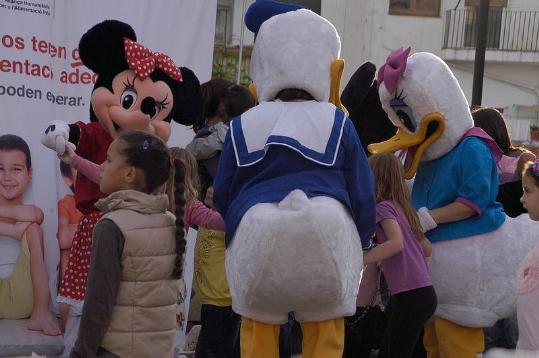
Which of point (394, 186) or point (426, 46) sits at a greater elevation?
point (394, 186)

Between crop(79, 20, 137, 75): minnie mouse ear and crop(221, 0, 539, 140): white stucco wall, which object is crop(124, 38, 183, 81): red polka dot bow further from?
crop(221, 0, 539, 140): white stucco wall

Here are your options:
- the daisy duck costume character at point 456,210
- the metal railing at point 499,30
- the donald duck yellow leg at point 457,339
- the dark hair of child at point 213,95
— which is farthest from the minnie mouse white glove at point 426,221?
the metal railing at point 499,30

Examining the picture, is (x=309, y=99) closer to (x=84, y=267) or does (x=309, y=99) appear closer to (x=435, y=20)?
(x=84, y=267)

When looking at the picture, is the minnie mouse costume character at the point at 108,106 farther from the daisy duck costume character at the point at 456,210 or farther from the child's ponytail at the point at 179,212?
the daisy duck costume character at the point at 456,210

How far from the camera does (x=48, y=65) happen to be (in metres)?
5.00

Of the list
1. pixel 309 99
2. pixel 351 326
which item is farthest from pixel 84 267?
pixel 351 326

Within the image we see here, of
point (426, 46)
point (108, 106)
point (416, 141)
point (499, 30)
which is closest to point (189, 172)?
point (108, 106)

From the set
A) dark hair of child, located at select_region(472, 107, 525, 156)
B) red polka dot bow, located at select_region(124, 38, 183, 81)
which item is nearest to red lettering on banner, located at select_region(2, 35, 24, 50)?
red polka dot bow, located at select_region(124, 38, 183, 81)

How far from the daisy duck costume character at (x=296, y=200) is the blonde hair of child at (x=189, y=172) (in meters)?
0.45

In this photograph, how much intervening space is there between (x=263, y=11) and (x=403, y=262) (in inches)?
56.7

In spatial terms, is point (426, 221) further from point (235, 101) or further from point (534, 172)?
point (235, 101)

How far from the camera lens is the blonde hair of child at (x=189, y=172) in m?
4.53

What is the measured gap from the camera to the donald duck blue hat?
430 cm

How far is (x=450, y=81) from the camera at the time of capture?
508 centimetres
